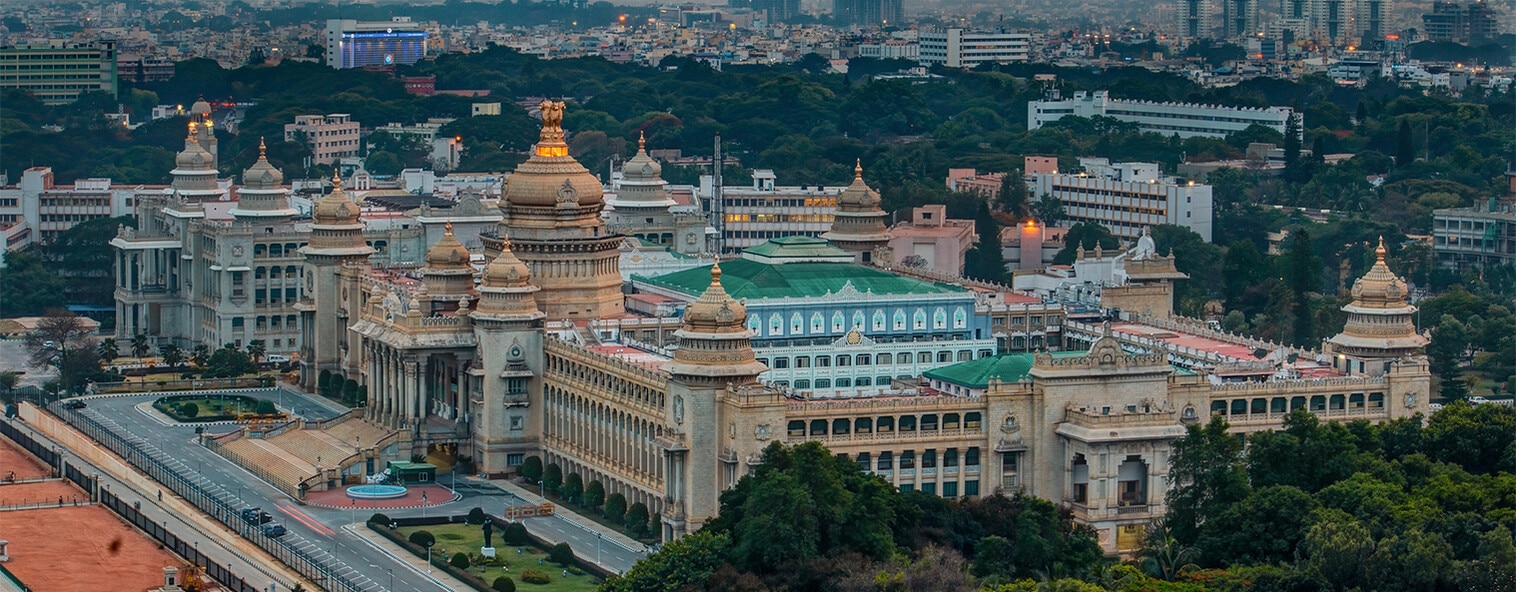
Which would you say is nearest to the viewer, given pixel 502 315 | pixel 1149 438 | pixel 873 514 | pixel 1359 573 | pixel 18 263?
pixel 1359 573

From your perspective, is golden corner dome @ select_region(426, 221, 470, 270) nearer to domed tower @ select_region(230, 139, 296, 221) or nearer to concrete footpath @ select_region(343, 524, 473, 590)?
concrete footpath @ select_region(343, 524, 473, 590)

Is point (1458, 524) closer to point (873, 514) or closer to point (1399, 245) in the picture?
point (873, 514)

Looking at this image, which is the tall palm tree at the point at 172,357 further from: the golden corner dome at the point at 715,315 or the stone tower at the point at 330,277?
the golden corner dome at the point at 715,315

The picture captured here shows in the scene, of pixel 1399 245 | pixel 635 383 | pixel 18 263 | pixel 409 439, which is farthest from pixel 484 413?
pixel 1399 245

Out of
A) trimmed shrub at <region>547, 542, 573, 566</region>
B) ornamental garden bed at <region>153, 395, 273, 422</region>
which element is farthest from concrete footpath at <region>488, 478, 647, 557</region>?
ornamental garden bed at <region>153, 395, 273, 422</region>

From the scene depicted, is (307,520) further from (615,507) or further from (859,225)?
(859,225)

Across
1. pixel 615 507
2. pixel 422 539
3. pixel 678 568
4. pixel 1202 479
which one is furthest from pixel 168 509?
pixel 1202 479
